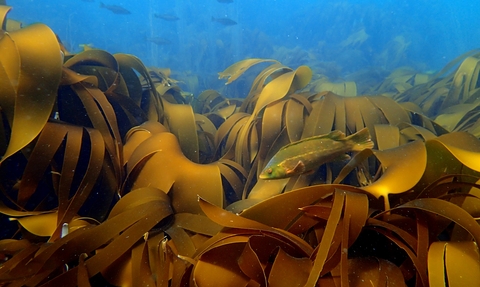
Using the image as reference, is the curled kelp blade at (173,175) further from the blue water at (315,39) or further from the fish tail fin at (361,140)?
the blue water at (315,39)

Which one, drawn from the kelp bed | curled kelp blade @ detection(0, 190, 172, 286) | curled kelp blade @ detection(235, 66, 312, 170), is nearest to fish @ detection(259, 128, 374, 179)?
the kelp bed

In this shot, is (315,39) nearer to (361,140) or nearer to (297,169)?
(361,140)

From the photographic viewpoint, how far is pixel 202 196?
177 cm

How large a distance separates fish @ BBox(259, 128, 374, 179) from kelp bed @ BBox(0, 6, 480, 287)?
16 centimetres

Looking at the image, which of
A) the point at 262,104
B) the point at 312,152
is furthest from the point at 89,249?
the point at 262,104

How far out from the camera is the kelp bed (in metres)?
1.11

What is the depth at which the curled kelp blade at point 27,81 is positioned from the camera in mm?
1618

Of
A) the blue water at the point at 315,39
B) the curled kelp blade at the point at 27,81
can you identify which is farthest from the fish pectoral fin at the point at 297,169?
the blue water at the point at 315,39

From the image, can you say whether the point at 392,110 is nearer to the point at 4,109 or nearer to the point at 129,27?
the point at 4,109

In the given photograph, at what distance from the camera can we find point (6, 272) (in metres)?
1.24

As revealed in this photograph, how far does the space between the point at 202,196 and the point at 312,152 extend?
765 mm

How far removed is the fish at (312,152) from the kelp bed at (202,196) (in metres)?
0.16

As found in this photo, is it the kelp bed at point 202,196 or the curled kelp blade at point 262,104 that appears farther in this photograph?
the curled kelp blade at point 262,104

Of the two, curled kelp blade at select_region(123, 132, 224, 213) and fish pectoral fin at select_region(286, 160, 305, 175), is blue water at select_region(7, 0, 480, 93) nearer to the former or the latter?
curled kelp blade at select_region(123, 132, 224, 213)
